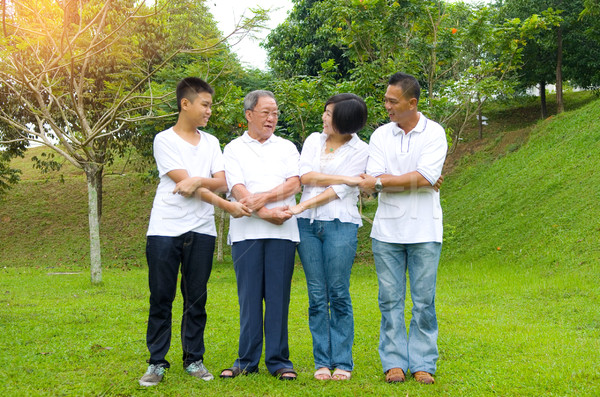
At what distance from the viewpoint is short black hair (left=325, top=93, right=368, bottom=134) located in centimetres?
413

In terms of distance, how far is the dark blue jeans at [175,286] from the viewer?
3945mm

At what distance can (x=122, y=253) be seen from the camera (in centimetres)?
1959

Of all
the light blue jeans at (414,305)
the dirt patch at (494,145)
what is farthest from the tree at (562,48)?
the light blue jeans at (414,305)

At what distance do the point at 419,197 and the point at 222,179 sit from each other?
56.9 inches

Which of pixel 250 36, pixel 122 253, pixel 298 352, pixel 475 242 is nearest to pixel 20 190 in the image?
pixel 122 253

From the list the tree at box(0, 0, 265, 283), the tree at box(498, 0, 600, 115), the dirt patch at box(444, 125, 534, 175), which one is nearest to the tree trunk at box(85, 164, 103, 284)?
the tree at box(0, 0, 265, 283)

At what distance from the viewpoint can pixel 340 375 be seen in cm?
409

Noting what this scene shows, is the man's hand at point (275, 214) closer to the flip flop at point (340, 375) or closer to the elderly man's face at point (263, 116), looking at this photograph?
the elderly man's face at point (263, 116)

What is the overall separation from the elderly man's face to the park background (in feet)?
5.82

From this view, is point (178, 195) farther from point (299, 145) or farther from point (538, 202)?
point (538, 202)

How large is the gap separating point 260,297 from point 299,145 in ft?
36.5

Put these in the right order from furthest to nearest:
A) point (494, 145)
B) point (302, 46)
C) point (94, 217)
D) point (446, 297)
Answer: point (494, 145) < point (302, 46) < point (94, 217) < point (446, 297)

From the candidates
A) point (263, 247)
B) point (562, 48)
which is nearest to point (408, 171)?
point (263, 247)

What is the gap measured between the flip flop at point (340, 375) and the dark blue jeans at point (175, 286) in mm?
987
